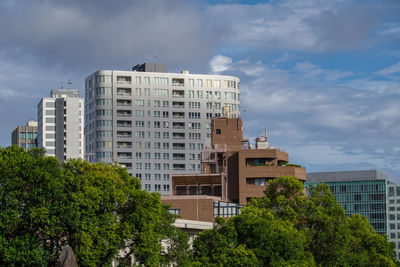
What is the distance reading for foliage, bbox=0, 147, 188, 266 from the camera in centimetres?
6550

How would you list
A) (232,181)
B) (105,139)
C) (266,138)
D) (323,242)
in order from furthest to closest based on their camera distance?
(105,139) → (266,138) → (232,181) → (323,242)

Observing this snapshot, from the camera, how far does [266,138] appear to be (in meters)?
139

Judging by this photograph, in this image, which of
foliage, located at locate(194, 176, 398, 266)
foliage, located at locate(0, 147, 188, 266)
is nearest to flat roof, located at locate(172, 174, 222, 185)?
foliage, located at locate(194, 176, 398, 266)

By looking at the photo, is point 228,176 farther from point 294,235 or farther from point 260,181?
point 294,235

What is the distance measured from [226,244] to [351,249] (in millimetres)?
26275

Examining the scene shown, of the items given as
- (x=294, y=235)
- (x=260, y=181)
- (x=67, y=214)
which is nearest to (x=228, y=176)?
(x=260, y=181)

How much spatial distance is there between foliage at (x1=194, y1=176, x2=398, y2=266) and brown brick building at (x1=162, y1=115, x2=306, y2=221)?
1035 inches

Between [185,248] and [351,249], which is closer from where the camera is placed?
[185,248]

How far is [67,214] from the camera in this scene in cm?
6638

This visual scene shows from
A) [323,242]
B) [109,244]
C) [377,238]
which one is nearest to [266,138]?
[377,238]

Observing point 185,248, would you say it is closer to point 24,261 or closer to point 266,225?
point 266,225

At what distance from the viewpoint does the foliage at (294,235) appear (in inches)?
2995

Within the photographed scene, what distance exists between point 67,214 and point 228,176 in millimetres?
67626

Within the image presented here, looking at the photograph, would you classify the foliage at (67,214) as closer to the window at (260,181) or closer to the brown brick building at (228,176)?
the brown brick building at (228,176)
